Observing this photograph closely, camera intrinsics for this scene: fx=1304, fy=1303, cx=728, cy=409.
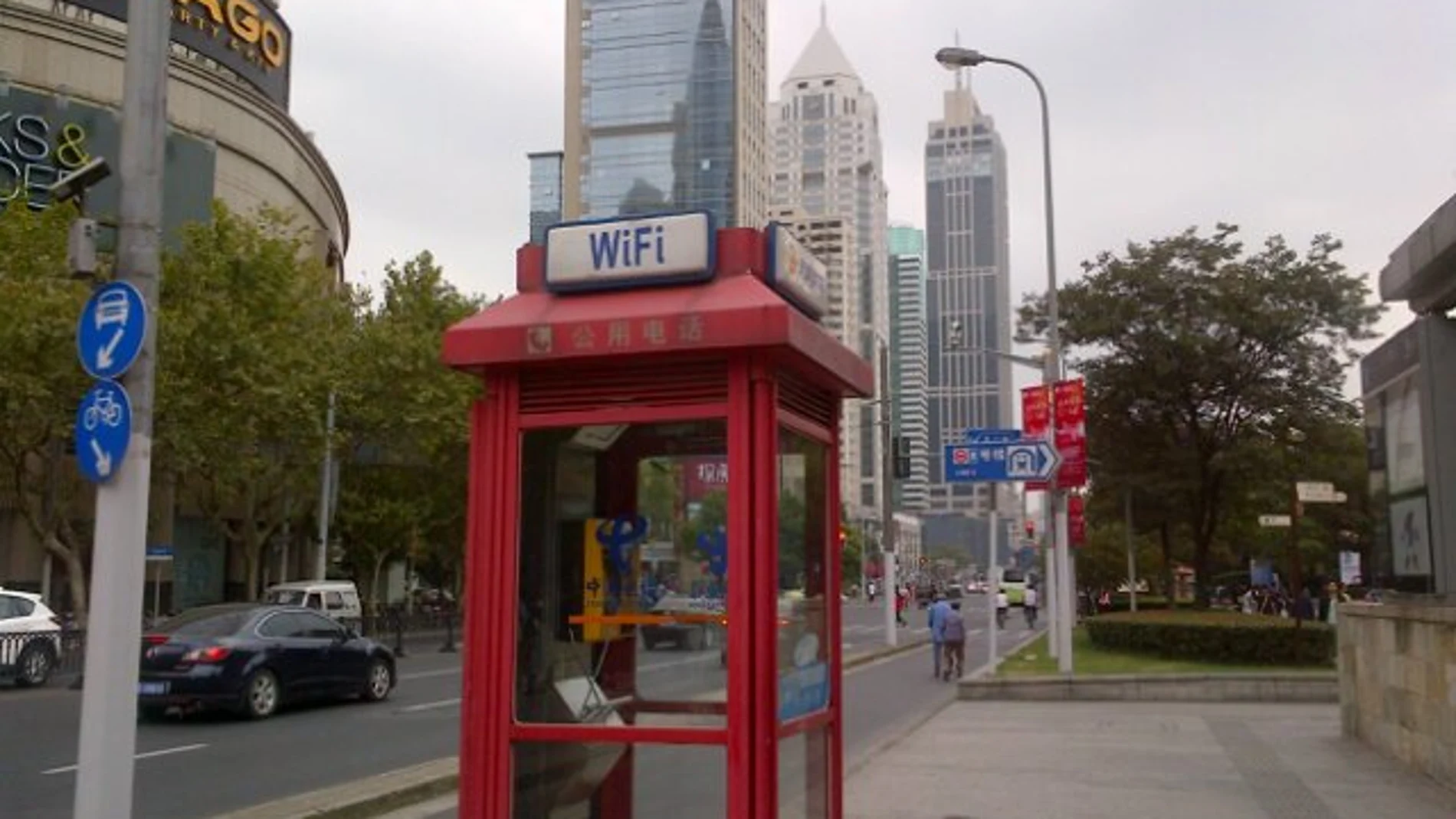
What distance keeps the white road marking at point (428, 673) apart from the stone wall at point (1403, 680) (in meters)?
15.4

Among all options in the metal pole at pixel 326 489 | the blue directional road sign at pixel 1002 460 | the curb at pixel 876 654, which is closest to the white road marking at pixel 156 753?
the blue directional road sign at pixel 1002 460

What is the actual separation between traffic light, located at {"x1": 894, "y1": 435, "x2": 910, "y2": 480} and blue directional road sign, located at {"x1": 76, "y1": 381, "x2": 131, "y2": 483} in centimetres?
2408

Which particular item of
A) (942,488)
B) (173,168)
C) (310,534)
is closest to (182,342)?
(173,168)

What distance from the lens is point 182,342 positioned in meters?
24.4

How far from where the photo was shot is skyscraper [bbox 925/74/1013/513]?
2201 inches

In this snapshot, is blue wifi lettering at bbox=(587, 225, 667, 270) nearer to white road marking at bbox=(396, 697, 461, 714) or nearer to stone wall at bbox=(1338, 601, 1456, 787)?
stone wall at bbox=(1338, 601, 1456, 787)

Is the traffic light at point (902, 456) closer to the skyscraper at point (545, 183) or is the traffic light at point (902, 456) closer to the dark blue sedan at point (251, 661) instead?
the dark blue sedan at point (251, 661)

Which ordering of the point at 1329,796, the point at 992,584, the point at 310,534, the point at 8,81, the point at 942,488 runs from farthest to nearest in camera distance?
the point at 942,488, the point at 310,534, the point at 8,81, the point at 992,584, the point at 1329,796

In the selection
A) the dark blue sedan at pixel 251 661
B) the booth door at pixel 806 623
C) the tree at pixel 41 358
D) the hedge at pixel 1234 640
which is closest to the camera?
the booth door at pixel 806 623

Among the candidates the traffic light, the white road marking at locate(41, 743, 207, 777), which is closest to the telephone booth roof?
the white road marking at locate(41, 743, 207, 777)

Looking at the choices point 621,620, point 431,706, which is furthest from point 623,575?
point 431,706

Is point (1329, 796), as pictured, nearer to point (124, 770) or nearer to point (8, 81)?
point (124, 770)

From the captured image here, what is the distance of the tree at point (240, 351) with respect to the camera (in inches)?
983

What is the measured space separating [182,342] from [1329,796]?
21.0m
